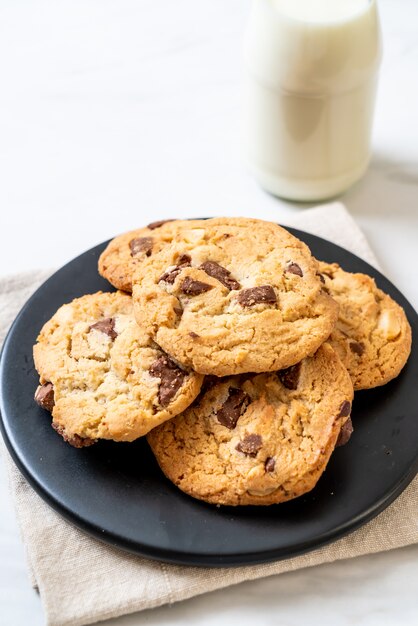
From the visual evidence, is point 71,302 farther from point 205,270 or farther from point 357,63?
point 357,63

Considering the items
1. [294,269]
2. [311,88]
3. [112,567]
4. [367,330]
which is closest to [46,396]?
[112,567]

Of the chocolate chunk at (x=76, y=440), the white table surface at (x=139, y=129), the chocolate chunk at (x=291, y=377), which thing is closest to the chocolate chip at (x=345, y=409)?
the chocolate chunk at (x=291, y=377)

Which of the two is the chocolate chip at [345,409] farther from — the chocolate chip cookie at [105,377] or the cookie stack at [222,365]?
the chocolate chip cookie at [105,377]

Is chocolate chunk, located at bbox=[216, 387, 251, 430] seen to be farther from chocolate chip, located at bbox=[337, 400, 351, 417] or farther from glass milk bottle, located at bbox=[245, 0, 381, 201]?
glass milk bottle, located at bbox=[245, 0, 381, 201]

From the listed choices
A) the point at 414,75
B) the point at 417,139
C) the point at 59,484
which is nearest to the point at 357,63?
the point at 417,139

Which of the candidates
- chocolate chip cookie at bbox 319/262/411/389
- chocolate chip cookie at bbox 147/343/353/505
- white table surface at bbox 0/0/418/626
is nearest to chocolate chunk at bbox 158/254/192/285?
chocolate chip cookie at bbox 147/343/353/505

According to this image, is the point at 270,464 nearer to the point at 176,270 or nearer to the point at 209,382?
the point at 209,382
